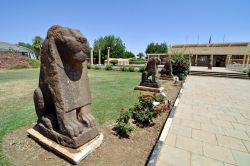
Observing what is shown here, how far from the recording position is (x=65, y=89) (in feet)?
7.65

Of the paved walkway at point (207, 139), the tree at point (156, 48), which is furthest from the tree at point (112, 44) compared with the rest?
the paved walkway at point (207, 139)

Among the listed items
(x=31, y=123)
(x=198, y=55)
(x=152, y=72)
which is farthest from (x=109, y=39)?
(x=31, y=123)

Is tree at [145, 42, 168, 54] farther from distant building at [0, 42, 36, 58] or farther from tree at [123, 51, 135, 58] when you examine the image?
distant building at [0, 42, 36, 58]

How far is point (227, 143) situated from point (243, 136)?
2.31 ft

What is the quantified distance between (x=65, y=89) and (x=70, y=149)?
3.34ft

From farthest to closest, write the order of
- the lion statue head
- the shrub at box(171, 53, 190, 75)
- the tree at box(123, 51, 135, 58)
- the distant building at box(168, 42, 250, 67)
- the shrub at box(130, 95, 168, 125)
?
the tree at box(123, 51, 135, 58) → the distant building at box(168, 42, 250, 67) → the shrub at box(171, 53, 190, 75) → the shrub at box(130, 95, 168, 125) → the lion statue head

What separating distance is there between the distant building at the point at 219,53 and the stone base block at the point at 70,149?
2962cm

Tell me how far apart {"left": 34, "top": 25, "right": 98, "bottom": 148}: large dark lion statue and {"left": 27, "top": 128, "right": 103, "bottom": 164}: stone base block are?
0.24 ft

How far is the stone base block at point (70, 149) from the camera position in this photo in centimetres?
226

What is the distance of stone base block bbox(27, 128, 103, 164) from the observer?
2255mm

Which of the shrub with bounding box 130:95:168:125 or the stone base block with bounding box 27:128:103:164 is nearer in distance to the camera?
the stone base block with bounding box 27:128:103:164

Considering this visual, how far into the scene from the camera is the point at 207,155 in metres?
2.63

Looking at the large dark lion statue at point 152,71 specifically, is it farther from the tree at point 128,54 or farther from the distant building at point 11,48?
the tree at point 128,54

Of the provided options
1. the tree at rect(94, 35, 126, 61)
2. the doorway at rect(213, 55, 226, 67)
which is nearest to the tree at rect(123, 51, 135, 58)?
the tree at rect(94, 35, 126, 61)
